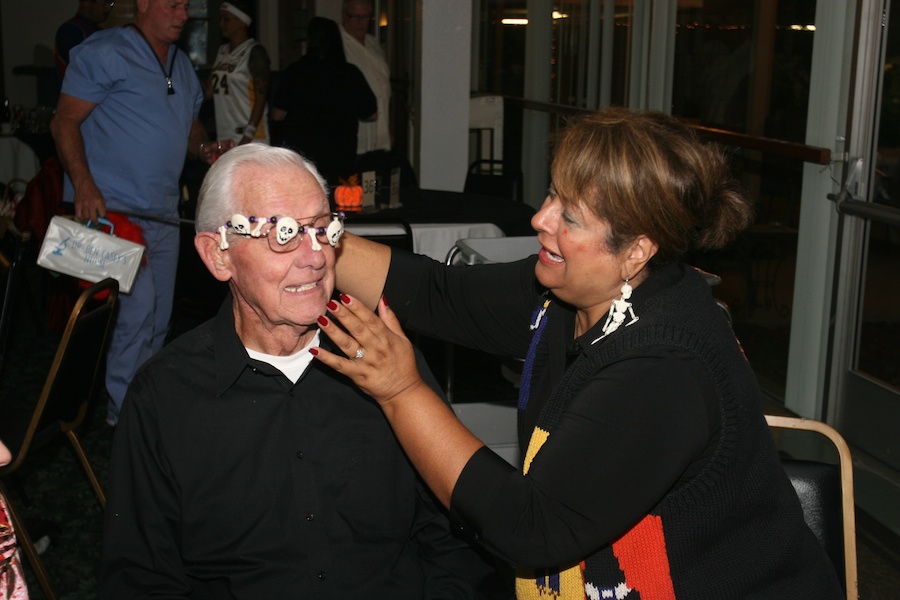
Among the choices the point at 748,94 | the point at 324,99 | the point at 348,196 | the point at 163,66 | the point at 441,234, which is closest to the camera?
the point at 163,66

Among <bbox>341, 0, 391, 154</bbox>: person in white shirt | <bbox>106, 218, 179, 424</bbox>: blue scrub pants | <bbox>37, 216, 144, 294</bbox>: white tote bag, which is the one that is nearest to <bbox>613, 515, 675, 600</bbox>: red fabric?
<bbox>37, 216, 144, 294</bbox>: white tote bag

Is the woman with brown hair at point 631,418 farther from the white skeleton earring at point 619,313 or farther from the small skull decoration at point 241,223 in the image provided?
the small skull decoration at point 241,223

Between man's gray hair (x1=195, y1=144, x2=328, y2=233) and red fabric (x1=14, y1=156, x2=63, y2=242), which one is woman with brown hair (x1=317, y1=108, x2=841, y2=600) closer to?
man's gray hair (x1=195, y1=144, x2=328, y2=233)

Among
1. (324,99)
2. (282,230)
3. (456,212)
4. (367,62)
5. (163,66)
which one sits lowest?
(456,212)

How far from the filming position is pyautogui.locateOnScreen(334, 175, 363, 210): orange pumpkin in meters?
4.33

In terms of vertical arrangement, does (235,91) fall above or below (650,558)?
above

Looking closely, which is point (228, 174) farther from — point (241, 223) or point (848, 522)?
point (848, 522)

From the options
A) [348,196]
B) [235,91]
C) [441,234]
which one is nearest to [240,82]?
[235,91]

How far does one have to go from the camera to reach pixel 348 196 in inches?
171

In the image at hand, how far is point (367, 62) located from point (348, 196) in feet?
8.28

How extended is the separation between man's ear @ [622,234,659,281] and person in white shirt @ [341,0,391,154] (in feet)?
16.5

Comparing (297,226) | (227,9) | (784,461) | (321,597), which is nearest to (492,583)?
(321,597)

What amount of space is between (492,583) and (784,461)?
0.60 metres

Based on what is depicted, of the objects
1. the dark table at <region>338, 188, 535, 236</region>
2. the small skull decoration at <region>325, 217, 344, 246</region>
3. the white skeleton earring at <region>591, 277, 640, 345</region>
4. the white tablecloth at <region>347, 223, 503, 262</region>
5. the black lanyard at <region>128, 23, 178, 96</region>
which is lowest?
the white tablecloth at <region>347, 223, 503, 262</region>
